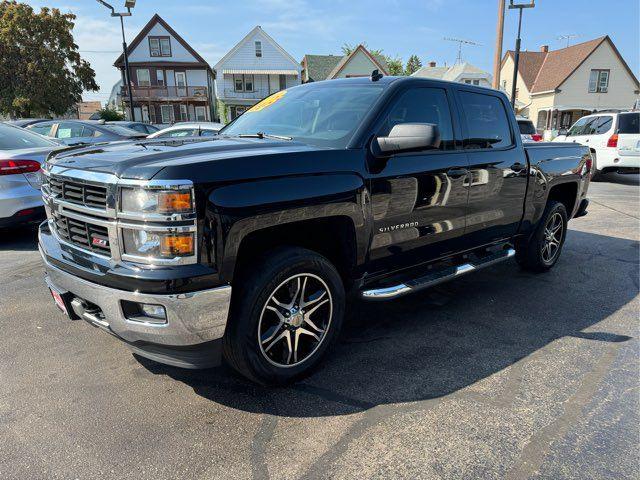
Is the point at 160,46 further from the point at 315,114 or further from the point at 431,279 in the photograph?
the point at 431,279

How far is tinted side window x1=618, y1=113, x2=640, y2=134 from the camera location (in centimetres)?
1276

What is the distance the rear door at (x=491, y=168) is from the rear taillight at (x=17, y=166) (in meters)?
5.04

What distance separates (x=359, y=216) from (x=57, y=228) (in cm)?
191

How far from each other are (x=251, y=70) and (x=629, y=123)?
33.0 meters

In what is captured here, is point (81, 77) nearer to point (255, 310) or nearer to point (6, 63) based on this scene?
point (6, 63)

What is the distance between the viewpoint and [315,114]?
3533mm

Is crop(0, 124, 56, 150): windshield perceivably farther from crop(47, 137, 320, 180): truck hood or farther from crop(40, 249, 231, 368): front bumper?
crop(40, 249, 231, 368): front bumper

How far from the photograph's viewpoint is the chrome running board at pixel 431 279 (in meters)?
3.20

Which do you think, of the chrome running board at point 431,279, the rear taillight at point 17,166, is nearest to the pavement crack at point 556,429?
the chrome running board at point 431,279

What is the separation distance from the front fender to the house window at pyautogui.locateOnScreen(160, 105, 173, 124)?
136 ft

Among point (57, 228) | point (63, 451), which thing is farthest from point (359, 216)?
point (63, 451)

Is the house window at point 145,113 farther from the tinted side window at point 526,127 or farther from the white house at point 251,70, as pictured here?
the tinted side window at point 526,127

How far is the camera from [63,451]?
2312mm

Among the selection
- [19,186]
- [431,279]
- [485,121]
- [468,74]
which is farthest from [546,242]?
[468,74]
